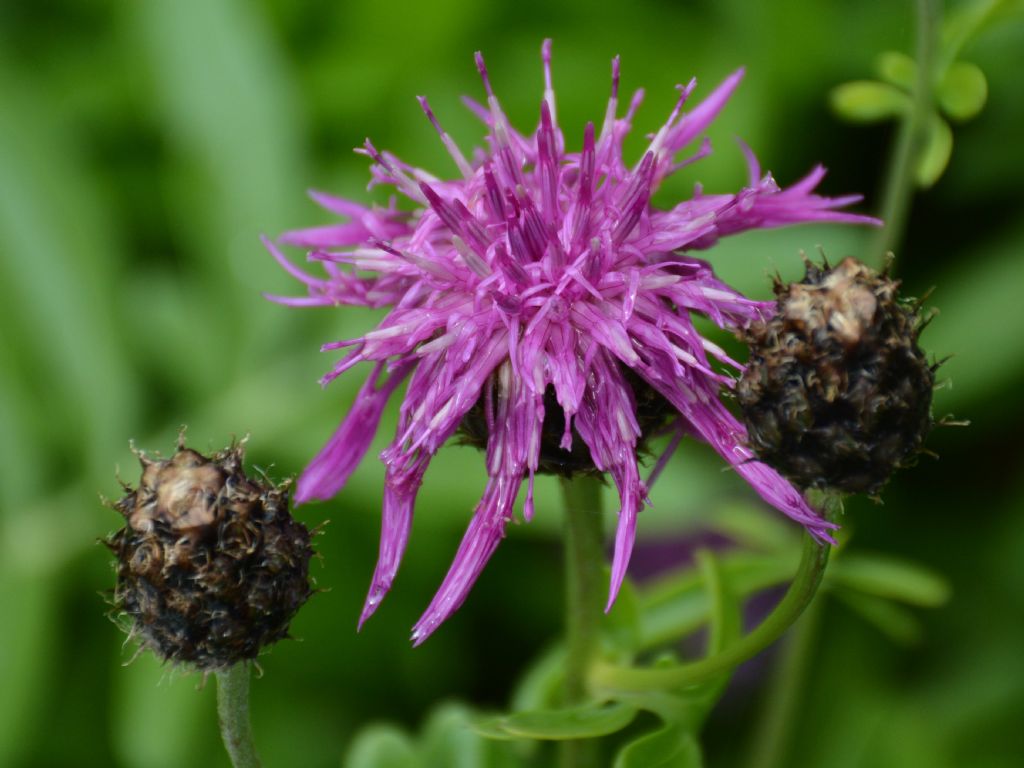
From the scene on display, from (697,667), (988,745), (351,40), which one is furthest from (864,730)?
(351,40)

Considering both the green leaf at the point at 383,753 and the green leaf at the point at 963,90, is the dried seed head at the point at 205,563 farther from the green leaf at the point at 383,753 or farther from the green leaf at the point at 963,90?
the green leaf at the point at 963,90

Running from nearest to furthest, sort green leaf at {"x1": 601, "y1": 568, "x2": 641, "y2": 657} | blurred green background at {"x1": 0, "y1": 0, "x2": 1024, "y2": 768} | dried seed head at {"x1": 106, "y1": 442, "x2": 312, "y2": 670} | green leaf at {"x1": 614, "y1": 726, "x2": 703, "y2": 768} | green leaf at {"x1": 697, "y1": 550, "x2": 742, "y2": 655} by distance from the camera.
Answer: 1. dried seed head at {"x1": 106, "y1": 442, "x2": 312, "y2": 670}
2. green leaf at {"x1": 614, "y1": 726, "x2": 703, "y2": 768}
3. green leaf at {"x1": 697, "y1": 550, "x2": 742, "y2": 655}
4. green leaf at {"x1": 601, "y1": 568, "x2": 641, "y2": 657}
5. blurred green background at {"x1": 0, "y1": 0, "x2": 1024, "y2": 768}

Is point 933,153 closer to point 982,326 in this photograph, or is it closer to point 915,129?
point 915,129

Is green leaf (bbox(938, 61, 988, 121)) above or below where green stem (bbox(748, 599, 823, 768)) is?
above

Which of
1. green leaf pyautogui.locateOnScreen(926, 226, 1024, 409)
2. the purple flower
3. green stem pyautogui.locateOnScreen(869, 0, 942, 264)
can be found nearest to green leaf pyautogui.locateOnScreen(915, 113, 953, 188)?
green stem pyautogui.locateOnScreen(869, 0, 942, 264)

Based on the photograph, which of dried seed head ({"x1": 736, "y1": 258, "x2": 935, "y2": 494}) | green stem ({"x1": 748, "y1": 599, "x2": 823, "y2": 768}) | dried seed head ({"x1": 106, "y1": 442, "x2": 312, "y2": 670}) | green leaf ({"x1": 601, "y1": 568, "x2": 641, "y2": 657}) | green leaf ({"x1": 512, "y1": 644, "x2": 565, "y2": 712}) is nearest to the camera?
dried seed head ({"x1": 736, "y1": 258, "x2": 935, "y2": 494})

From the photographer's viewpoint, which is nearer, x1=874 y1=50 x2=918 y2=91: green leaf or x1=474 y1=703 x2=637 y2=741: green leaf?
x1=474 y1=703 x2=637 y2=741: green leaf

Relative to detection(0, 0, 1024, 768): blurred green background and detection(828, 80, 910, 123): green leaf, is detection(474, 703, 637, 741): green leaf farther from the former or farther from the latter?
detection(828, 80, 910, 123): green leaf

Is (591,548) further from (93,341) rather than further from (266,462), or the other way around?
(93,341)
